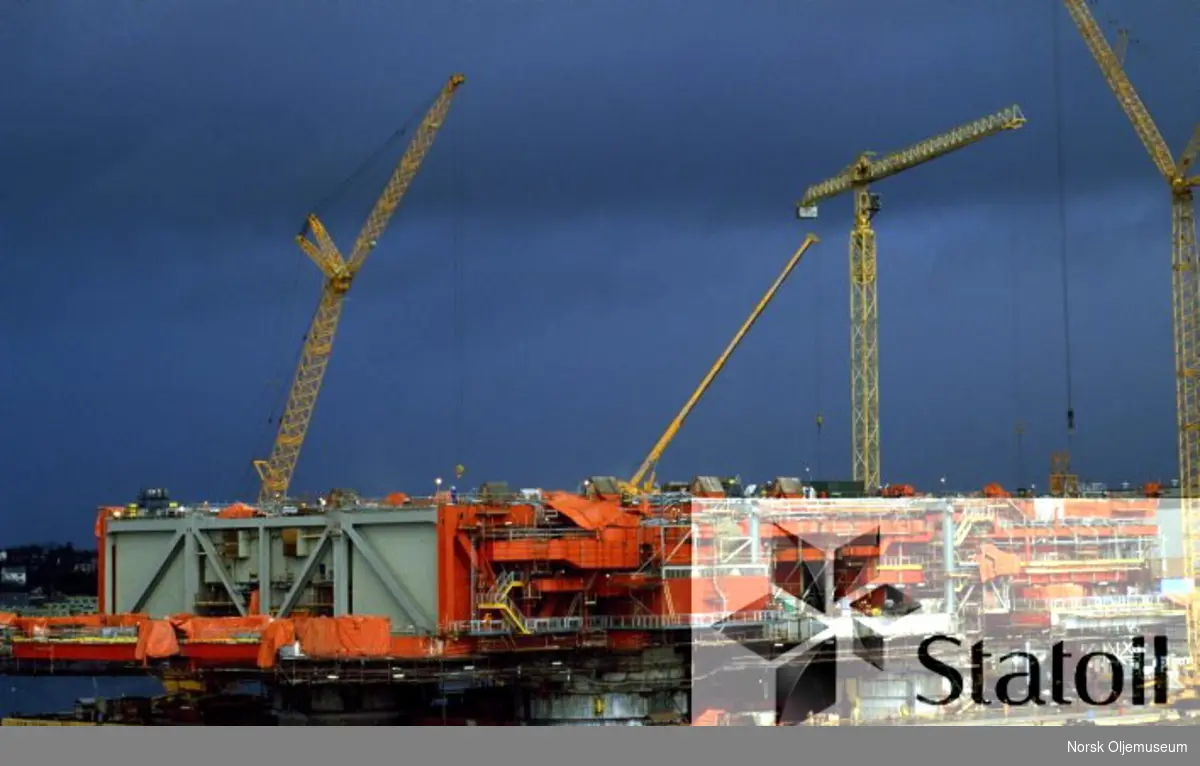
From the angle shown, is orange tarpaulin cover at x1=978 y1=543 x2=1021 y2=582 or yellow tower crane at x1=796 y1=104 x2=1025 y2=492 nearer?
orange tarpaulin cover at x1=978 y1=543 x2=1021 y2=582

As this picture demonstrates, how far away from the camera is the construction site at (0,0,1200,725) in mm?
79688

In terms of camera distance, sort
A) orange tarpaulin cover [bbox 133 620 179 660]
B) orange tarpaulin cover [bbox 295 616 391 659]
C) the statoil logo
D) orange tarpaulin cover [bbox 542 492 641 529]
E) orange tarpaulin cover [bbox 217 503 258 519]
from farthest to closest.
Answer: orange tarpaulin cover [bbox 217 503 258 519] → the statoil logo → orange tarpaulin cover [bbox 542 492 641 529] → orange tarpaulin cover [bbox 133 620 179 660] → orange tarpaulin cover [bbox 295 616 391 659]

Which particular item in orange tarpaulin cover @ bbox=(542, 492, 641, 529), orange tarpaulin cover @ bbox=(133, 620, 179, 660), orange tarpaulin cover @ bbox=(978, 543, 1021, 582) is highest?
orange tarpaulin cover @ bbox=(542, 492, 641, 529)

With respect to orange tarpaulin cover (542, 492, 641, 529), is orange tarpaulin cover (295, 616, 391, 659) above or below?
below

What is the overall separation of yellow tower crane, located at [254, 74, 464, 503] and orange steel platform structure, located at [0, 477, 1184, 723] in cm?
2351

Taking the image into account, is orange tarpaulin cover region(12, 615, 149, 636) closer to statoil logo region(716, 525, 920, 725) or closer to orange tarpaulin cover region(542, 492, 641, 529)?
orange tarpaulin cover region(542, 492, 641, 529)

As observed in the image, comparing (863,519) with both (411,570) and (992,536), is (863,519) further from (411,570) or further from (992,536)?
(411,570)

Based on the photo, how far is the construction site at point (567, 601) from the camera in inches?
3137

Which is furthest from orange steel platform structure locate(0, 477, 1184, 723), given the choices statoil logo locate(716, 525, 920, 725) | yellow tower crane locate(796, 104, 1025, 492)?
yellow tower crane locate(796, 104, 1025, 492)

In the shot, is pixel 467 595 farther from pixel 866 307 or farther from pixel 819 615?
pixel 866 307

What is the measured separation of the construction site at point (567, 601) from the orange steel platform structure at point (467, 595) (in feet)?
0.36

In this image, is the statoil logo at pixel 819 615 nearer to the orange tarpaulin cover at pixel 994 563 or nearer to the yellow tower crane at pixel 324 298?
the orange tarpaulin cover at pixel 994 563

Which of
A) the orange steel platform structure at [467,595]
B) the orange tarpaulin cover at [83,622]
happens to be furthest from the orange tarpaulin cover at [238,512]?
the orange tarpaulin cover at [83,622]
